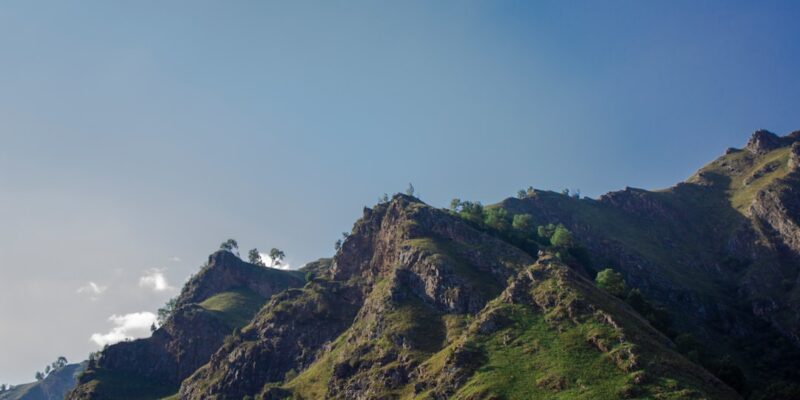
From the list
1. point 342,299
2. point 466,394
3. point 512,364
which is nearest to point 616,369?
point 512,364

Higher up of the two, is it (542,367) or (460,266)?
(460,266)

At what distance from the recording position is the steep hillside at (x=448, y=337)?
98.3m

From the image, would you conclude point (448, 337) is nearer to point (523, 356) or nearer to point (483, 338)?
point (483, 338)

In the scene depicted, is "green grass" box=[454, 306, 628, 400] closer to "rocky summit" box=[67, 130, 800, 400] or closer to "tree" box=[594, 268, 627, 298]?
"rocky summit" box=[67, 130, 800, 400]

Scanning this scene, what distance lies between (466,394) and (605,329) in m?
32.2

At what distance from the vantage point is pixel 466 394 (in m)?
102

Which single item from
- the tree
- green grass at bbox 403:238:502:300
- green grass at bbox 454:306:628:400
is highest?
green grass at bbox 403:238:502:300

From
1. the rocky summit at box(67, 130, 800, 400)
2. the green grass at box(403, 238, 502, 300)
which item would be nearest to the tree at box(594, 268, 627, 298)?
the rocky summit at box(67, 130, 800, 400)

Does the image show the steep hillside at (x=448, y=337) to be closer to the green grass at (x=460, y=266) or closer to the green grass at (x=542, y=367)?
the green grass at (x=542, y=367)

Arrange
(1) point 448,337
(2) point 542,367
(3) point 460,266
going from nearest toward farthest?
1. (2) point 542,367
2. (1) point 448,337
3. (3) point 460,266

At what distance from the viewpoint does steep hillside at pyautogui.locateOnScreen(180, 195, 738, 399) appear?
3871 inches

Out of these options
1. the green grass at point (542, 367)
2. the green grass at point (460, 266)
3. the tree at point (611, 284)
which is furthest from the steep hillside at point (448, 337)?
the tree at point (611, 284)

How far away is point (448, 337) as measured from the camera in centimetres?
13412

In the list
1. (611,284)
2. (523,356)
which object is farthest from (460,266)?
(523,356)
